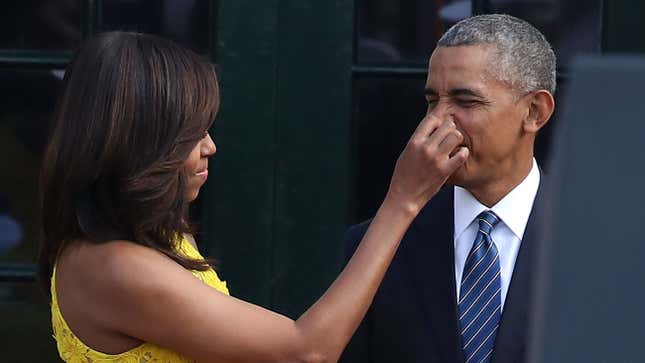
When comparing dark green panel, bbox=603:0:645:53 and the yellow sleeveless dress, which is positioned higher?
dark green panel, bbox=603:0:645:53

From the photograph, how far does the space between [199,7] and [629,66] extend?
2983mm

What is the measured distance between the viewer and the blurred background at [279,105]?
4008mm

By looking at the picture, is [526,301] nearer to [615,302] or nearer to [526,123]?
[526,123]

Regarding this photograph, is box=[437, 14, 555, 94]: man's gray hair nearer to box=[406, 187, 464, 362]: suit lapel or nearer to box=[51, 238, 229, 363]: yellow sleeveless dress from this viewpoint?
box=[406, 187, 464, 362]: suit lapel

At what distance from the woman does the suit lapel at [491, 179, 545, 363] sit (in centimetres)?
39

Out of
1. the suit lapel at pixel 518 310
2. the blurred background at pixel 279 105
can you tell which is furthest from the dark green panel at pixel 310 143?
the suit lapel at pixel 518 310

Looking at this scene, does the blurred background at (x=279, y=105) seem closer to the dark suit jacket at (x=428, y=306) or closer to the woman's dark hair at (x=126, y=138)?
the dark suit jacket at (x=428, y=306)

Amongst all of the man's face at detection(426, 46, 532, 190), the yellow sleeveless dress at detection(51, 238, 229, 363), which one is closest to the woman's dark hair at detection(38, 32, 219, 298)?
the yellow sleeveless dress at detection(51, 238, 229, 363)

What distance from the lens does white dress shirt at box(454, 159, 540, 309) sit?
9.71 feet

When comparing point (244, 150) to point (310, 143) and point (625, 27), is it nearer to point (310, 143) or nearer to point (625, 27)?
point (310, 143)

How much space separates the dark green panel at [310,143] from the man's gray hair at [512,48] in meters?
0.96

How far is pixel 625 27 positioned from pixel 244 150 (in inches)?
51.2

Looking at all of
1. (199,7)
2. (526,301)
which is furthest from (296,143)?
(526,301)

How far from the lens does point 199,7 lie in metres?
4.05
